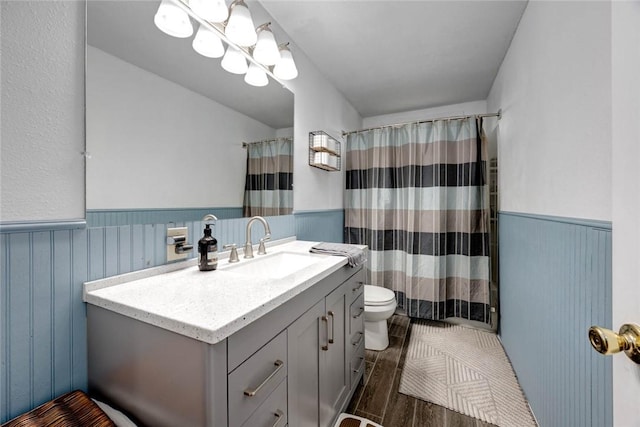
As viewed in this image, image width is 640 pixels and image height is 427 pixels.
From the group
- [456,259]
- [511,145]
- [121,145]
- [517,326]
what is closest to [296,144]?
[121,145]

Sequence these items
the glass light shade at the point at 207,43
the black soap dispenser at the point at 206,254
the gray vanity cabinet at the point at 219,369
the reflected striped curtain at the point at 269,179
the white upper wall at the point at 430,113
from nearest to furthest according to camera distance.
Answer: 1. the gray vanity cabinet at the point at 219,369
2. the black soap dispenser at the point at 206,254
3. the glass light shade at the point at 207,43
4. the reflected striped curtain at the point at 269,179
5. the white upper wall at the point at 430,113

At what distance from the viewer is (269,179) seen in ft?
5.33

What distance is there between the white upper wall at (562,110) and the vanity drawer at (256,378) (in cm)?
110

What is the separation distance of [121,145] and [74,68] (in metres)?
0.25

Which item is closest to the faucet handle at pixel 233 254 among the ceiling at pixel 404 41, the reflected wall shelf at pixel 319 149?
the reflected wall shelf at pixel 319 149

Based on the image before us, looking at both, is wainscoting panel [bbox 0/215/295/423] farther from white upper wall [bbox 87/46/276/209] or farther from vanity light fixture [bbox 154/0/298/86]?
vanity light fixture [bbox 154/0/298/86]

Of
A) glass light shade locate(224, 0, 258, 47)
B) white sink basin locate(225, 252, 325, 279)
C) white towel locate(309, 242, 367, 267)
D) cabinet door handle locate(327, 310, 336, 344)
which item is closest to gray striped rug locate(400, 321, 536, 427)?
cabinet door handle locate(327, 310, 336, 344)

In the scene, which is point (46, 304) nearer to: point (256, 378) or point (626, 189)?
point (256, 378)

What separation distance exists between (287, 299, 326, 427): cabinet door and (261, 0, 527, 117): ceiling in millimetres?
1746

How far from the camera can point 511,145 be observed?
5.76ft

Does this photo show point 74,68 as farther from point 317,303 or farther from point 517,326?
point 517,326

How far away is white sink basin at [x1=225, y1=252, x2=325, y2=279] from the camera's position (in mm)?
1254

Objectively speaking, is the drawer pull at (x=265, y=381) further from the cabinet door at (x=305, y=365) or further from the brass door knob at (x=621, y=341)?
the brass door knob at (x=621, y=341)

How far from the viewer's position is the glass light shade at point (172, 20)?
1018 mm
